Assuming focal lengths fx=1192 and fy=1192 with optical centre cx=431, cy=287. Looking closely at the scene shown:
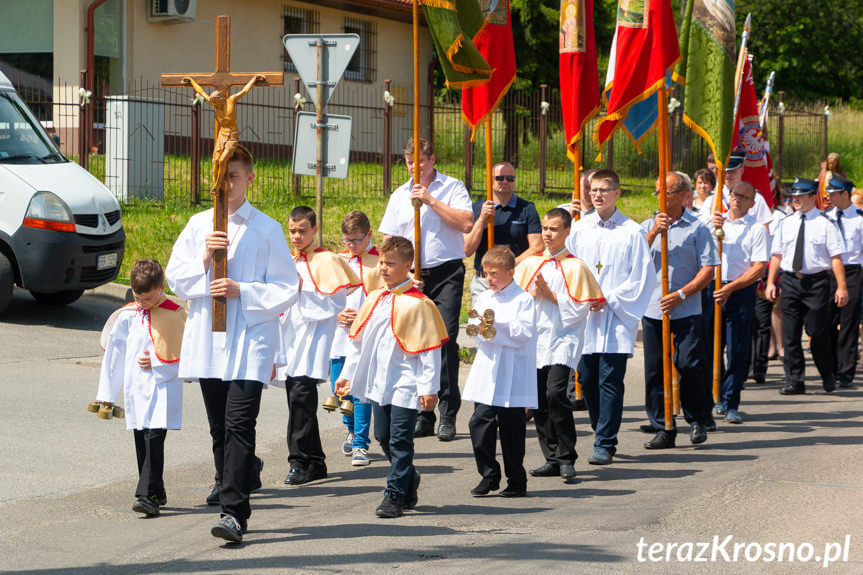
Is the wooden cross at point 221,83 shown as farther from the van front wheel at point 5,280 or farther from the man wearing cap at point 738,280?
the van front wheel at point 5,280

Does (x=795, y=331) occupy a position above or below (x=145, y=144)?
below

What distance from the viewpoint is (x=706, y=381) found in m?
9.14

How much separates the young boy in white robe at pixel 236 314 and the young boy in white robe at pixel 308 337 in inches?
47.0

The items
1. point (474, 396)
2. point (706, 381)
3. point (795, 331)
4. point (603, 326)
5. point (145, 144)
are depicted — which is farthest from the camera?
point (145, 144)

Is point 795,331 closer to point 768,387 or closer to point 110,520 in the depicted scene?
point 768,387

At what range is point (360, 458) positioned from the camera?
26.6 ft

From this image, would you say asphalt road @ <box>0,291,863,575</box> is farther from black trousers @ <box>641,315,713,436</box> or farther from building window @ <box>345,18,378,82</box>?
building window @ <box>345,18,378,82</box>

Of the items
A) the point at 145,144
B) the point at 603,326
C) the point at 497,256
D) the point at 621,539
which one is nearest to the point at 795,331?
the point at 603,326

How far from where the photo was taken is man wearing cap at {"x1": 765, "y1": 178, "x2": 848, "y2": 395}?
39.4 ft

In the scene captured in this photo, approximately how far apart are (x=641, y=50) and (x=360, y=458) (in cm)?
414

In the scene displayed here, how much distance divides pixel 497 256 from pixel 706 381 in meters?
2.75

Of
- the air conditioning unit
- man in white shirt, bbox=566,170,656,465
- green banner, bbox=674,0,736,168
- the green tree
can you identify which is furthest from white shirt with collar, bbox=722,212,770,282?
the green tree

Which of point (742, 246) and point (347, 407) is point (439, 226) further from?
point (742, 246)

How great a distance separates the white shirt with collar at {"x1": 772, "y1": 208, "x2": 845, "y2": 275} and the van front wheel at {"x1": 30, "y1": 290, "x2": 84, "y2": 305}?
25.9ft
